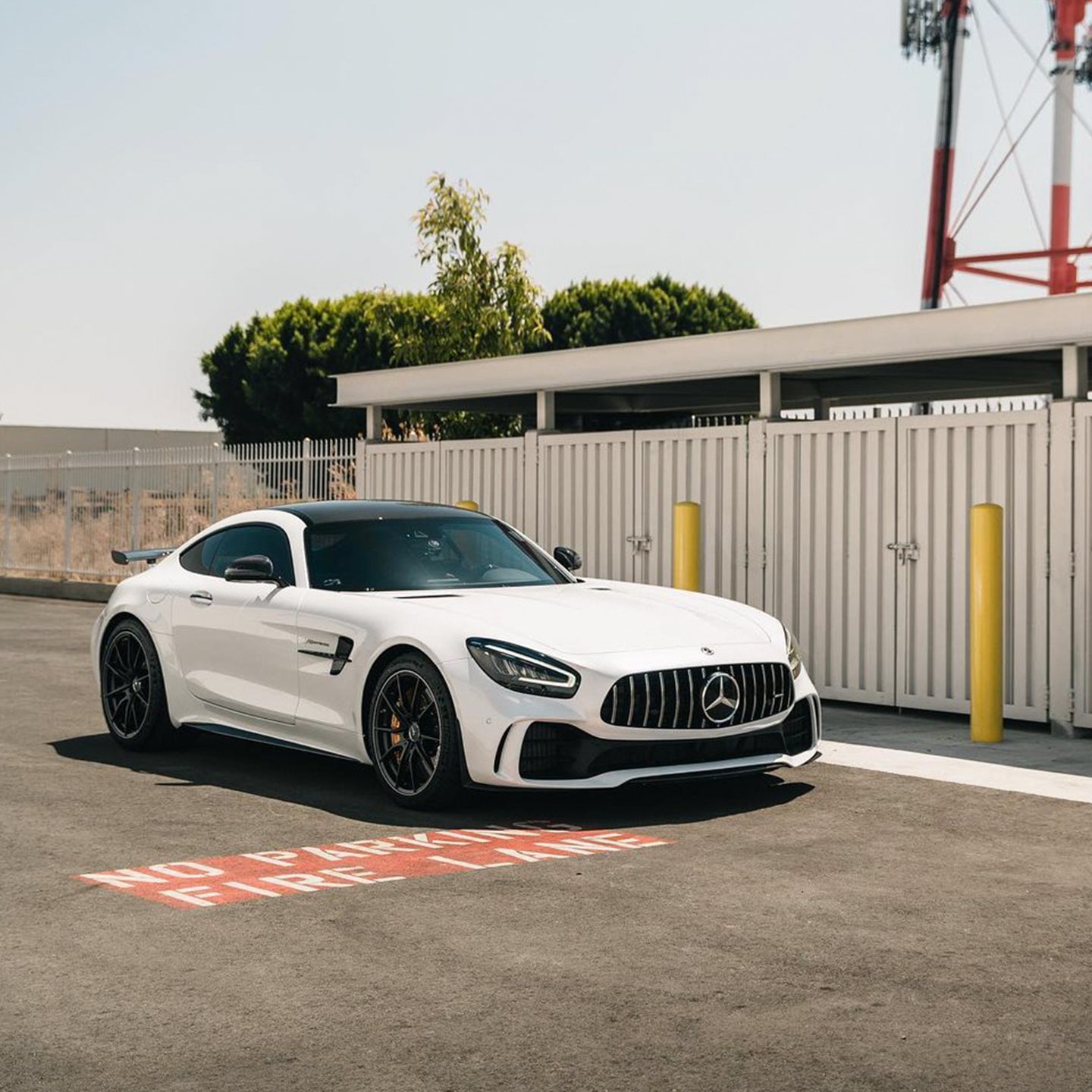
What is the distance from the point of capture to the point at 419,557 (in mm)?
9461

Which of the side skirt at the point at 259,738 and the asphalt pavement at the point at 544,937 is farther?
the side skirt at the point at 259,738

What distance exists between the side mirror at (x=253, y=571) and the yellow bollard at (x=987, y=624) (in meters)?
4.60

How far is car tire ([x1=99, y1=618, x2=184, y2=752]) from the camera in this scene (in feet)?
32.8

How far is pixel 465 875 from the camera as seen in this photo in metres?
6.84

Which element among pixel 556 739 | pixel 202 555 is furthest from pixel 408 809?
pixel 202 555

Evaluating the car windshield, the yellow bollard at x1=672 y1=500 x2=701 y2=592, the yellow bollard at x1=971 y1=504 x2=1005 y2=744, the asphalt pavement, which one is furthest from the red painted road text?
the yellow bollard at x1=672 y1=500 x2=701 y2=592

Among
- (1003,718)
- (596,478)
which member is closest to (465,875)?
(1003,718)

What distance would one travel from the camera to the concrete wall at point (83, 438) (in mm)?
77062

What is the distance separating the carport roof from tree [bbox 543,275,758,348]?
38599 mm

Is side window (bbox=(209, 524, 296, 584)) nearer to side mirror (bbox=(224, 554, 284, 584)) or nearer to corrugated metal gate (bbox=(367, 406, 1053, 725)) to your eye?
side mirror (bbox=(224, 554, 284, 584))

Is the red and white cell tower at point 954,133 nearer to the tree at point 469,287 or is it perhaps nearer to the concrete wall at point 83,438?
the tree at point 469,287

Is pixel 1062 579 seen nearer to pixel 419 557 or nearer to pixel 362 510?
pixel 419 557

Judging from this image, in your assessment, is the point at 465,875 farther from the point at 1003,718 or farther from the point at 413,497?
the point at 413,497

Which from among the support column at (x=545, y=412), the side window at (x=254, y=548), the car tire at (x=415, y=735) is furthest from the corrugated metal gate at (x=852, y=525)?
the car tire at (x=415, y=735)
